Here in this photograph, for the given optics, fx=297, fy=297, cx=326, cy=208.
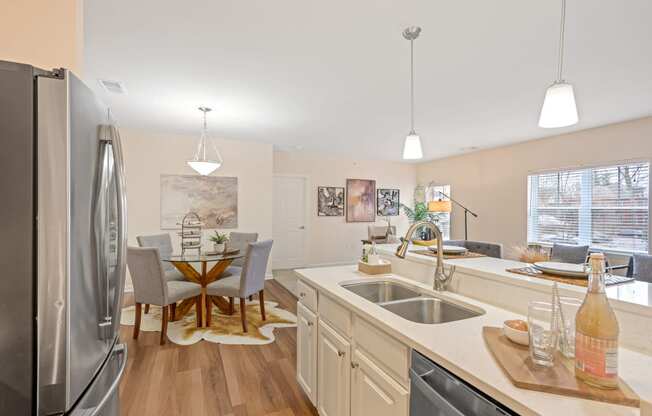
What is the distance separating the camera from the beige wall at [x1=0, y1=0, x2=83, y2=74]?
120 centimetres

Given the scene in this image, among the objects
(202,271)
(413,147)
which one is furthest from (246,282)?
(413,147)

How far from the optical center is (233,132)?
473cm

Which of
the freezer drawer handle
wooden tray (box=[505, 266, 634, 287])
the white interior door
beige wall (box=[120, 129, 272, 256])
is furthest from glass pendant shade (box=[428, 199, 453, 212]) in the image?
the freezer drawer handle

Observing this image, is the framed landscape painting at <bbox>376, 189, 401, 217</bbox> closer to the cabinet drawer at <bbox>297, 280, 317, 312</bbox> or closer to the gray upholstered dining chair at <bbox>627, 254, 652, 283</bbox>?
the gray upholstered dining chair at <bbox>627, 254, 652, 283</bbox>

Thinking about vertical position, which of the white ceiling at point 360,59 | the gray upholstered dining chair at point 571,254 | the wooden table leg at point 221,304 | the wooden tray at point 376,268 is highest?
the white ceiling at point 360,59

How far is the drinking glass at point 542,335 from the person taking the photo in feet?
2.92

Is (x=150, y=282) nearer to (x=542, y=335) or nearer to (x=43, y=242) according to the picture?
(x=43, y=242)

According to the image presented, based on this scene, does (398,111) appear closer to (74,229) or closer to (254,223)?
(254,223)

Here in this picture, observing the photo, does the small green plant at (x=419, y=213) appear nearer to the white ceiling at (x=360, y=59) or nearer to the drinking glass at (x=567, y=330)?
the white ceiling at (x=360, y=59)

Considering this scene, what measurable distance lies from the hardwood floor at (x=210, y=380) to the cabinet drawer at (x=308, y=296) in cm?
70

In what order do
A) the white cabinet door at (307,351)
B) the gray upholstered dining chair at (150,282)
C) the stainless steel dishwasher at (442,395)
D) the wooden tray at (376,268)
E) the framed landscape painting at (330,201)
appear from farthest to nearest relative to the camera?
the framed landscape painting at (330,201), the gray upholstered dining chair at (150,282), the wooden tray at (376,268), the white cabinet door at (307,351), the stainless steel dishwasher at (442,395)

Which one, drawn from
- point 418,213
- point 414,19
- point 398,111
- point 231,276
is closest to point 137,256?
point 231,276

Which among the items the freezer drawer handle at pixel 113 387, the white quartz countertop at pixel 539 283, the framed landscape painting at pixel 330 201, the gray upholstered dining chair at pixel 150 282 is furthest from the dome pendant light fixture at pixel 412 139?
the framed landscape painting at pixel 330 201

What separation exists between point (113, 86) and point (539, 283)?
377 centimetres
